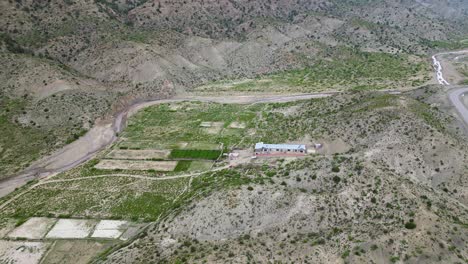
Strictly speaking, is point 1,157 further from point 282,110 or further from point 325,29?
point 325,29

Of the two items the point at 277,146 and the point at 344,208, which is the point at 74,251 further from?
the point at 277,146

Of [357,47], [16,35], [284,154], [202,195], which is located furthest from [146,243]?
[357,47]

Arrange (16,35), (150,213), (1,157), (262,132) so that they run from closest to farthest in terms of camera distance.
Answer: (150,213) → (1,157) → (262,132) → (16,35)

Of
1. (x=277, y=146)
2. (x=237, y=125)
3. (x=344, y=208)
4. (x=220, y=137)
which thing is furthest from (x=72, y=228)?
(x=237, y=125)

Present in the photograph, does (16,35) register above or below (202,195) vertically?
above

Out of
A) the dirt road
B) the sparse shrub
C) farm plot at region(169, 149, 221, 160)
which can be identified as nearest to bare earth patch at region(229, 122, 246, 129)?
farm plot at region(169, 149, 221, 160)

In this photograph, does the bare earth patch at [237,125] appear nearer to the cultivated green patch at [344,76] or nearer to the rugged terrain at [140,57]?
the cultivated green patch at [344,76]

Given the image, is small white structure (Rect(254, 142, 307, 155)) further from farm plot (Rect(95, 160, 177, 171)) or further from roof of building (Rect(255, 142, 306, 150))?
farm plot (Rect(95, 160, 177, 171))
